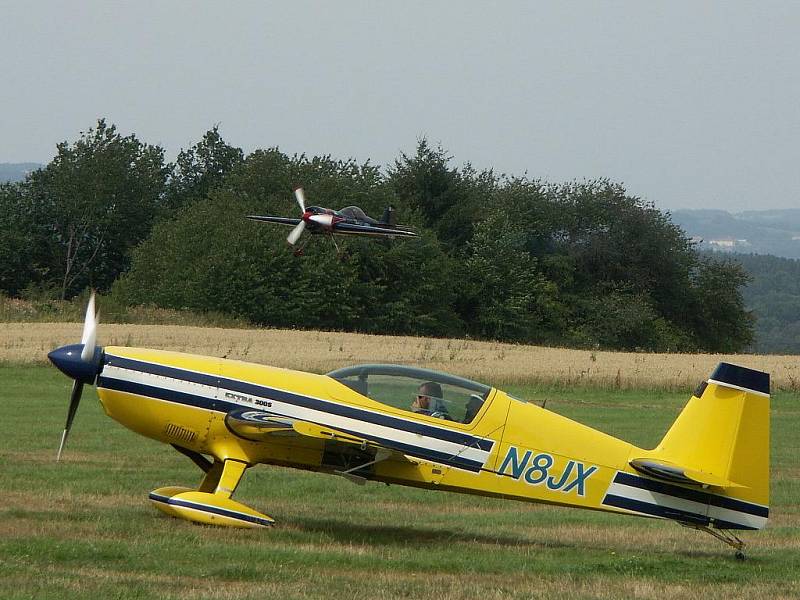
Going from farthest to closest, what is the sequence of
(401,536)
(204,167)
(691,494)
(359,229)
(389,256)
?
1. (204,167)
2. (389,256)
3. (359,229)
4. (401,536)
5. (691,494)

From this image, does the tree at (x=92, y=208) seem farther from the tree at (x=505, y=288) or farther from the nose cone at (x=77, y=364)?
the nose cone at (x=77, y=364)

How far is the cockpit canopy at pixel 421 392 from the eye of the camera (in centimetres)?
1148

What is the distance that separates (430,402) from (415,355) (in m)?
30.8

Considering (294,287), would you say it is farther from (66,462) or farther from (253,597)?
(253,597)

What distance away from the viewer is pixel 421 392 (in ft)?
37.8

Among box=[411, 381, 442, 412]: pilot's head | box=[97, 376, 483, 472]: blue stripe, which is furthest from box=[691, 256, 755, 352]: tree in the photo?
box=[97, 376, 483, 472]: blue stripe

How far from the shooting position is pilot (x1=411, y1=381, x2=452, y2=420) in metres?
11.5

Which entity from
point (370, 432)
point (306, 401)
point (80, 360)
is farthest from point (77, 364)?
point (370, 432)

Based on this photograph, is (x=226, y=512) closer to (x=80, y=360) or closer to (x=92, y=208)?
(x=80, y=360)

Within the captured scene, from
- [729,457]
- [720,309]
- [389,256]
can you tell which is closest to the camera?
[729,457]

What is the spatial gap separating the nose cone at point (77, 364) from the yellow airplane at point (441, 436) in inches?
0.4

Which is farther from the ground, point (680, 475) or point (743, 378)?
point (743, 378)

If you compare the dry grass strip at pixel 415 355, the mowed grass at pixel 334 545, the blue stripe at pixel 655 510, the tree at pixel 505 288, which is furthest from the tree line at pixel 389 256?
the blue stripe at pixel 655 510

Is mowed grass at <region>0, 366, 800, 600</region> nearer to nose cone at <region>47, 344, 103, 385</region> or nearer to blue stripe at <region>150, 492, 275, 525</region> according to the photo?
blue stripe at <region>150, 492, 275, 525</region>
